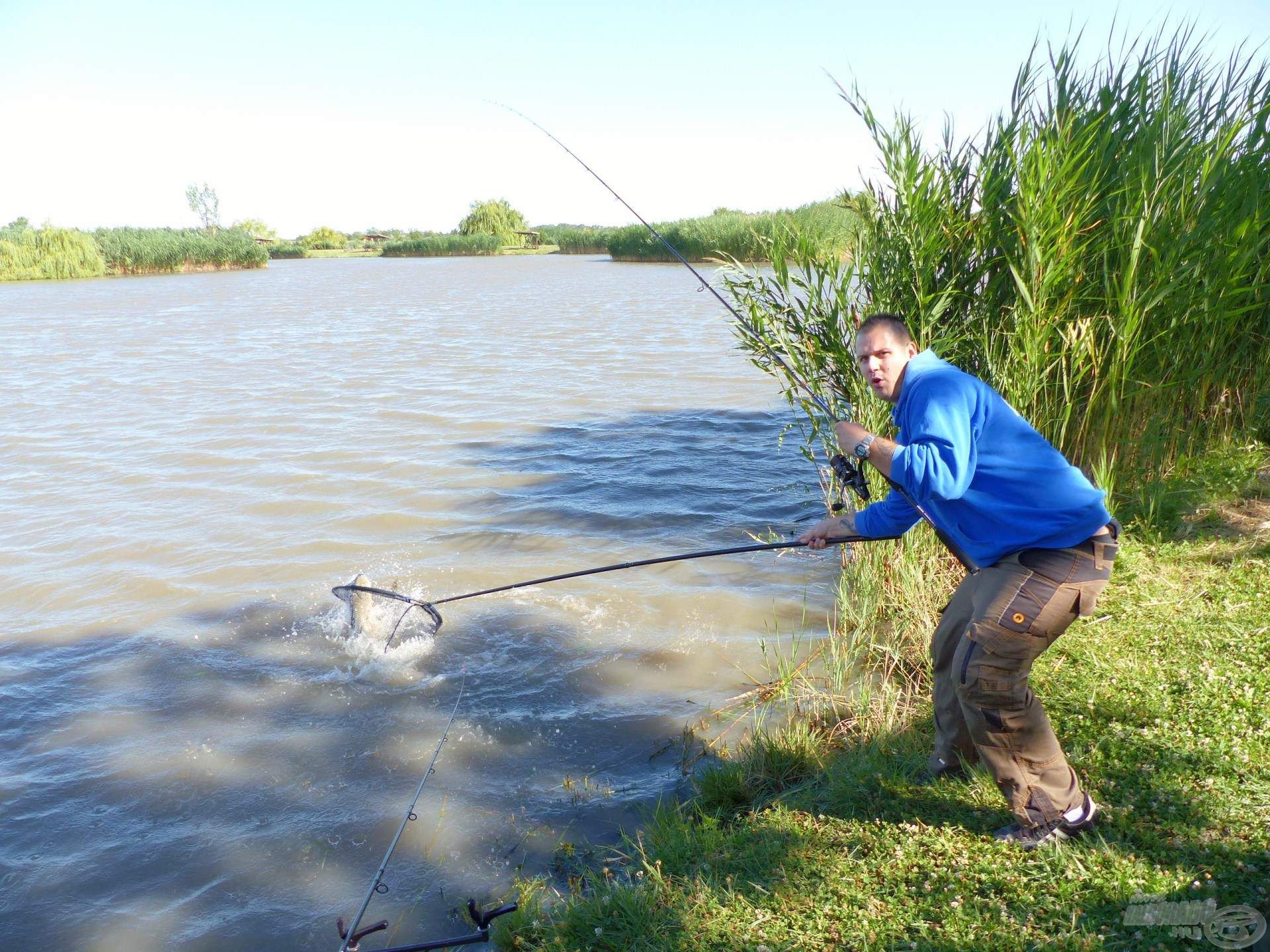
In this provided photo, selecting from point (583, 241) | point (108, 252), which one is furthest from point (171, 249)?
point (583, 241)

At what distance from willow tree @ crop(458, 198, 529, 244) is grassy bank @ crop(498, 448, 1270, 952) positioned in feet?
285

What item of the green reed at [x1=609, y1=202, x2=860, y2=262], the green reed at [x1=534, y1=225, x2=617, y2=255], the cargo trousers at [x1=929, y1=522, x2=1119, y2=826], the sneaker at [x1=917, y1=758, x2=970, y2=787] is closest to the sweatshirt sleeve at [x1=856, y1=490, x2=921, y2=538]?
the cargo trousers at [x1=929, y1=522, x2=1119, y2=826]

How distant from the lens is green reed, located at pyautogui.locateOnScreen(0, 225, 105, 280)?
43125 millimetres

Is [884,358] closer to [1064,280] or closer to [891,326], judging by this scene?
[891,326]

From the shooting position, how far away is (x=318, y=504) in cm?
917

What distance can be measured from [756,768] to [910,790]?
767 millimetres

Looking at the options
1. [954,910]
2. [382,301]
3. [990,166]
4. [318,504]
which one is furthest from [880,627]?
[382,301]

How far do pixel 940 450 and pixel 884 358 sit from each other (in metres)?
0.52

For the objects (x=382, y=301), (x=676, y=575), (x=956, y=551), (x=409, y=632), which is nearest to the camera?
(x=956, y=551)

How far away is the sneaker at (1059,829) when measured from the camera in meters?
3.12

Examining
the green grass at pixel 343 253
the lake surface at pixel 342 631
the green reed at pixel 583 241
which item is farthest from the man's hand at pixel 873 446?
the green grass at pixel 343 253

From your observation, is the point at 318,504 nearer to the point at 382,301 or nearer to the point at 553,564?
the point at 553,564

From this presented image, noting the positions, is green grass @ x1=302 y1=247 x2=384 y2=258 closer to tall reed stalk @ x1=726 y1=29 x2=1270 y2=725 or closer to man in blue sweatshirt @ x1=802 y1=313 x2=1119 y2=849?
tall reed stalk @ x1=726 y1=29 x2=1270 y2=725

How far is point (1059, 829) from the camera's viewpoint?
313 cm
